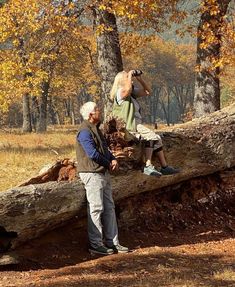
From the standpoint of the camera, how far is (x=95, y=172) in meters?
7.16

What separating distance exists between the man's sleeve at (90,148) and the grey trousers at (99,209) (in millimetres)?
246

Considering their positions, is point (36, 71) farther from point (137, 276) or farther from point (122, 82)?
point (137, 276)

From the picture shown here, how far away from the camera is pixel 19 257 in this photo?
6.88 m

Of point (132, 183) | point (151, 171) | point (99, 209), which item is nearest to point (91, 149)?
point (99, 209)

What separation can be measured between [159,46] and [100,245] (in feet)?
268

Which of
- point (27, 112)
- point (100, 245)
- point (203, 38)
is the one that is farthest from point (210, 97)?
point (27, 112)

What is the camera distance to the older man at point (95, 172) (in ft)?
23.4

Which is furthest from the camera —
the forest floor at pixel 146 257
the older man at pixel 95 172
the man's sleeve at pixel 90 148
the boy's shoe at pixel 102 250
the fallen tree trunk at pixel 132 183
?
the boy's shoe at pixel 102 250

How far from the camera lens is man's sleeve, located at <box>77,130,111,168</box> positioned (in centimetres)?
697

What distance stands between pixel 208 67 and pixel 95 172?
8.23m

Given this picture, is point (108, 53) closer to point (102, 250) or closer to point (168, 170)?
point (168, 170)

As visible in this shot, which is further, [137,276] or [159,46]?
[159,46]

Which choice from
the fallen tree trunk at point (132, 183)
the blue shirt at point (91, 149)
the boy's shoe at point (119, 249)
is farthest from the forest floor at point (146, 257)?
the blue shirt at point (91, 149)

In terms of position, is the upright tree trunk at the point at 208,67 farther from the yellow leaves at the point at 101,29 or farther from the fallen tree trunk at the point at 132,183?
the fallen tree trunk at the point at 132,183
